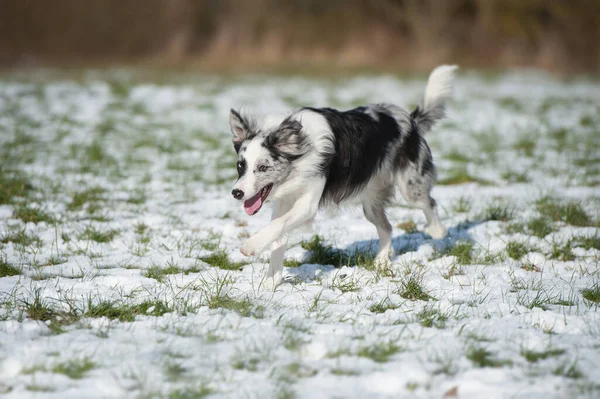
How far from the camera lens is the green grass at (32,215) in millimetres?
5418

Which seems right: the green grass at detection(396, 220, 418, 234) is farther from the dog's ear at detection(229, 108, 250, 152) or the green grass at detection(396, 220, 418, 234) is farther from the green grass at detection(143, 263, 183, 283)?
the green grass at detection(143, 263, 183, 283)

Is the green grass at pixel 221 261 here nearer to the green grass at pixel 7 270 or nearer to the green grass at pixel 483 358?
the green grass at pixel 7 270

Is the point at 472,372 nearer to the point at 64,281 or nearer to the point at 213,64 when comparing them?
the point at 64,281

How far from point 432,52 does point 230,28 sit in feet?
30.1

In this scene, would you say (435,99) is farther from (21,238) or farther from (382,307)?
(21,238)

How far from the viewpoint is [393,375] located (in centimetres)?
271

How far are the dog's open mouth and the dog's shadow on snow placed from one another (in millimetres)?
618

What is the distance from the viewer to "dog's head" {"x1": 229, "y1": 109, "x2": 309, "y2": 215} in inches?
155

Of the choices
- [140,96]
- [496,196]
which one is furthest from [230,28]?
[496,196]

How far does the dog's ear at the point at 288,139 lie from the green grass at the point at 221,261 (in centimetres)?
102

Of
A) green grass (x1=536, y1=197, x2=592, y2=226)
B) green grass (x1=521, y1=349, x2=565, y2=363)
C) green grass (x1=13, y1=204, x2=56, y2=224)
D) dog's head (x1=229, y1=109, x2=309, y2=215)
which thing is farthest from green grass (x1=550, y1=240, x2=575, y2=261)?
green grass (x1=13, y1=204, x2=56, y2=224)

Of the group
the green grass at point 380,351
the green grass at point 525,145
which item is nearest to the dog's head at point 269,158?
the green grass at point 380,351

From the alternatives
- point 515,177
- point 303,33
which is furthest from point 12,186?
point 303,33

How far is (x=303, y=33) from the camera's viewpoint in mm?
25766
